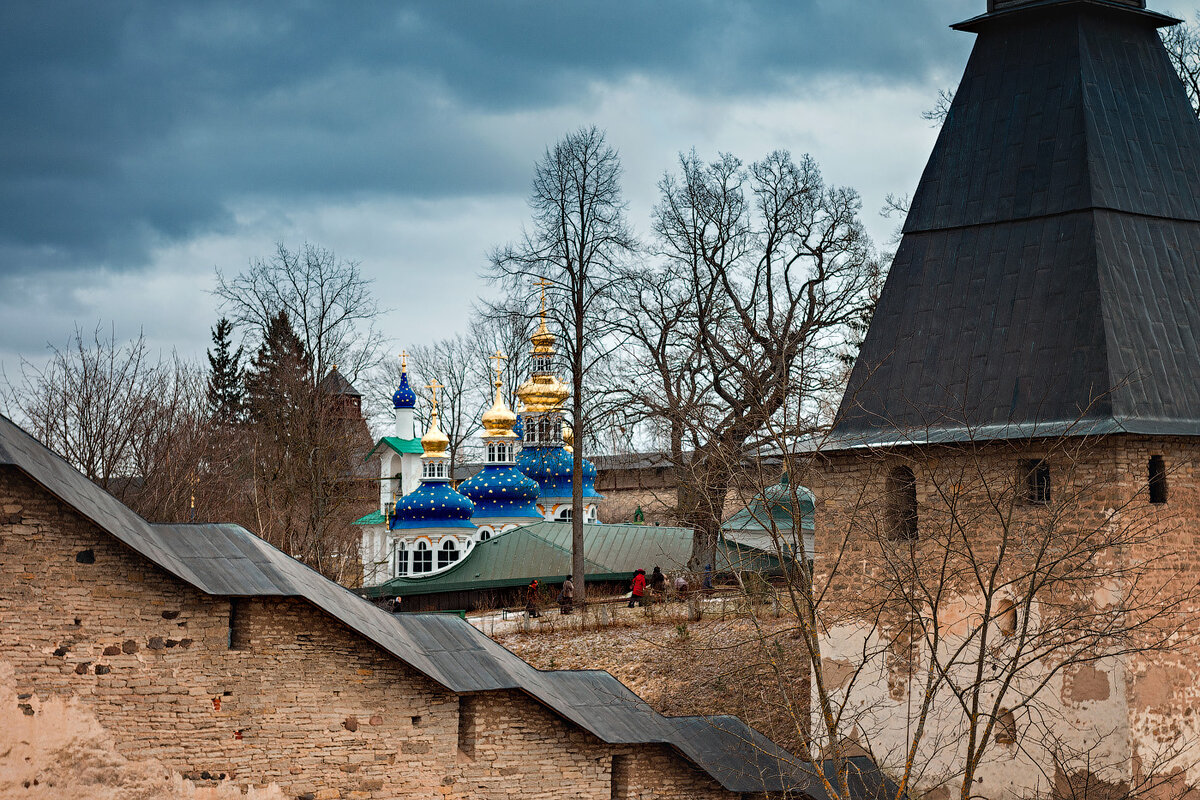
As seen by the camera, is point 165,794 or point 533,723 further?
point 533,723


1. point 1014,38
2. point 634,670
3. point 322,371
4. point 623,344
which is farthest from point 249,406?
point 1014,38

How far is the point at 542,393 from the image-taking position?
39.3m

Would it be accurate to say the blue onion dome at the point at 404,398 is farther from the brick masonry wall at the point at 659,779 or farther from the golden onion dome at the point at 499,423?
the brick masonry wall at the point at 659,779

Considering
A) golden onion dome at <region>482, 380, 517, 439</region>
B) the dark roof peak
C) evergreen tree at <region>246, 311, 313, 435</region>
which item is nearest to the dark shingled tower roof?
the dark roof peak

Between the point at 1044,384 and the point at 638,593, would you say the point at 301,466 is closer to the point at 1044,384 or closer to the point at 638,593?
the point at 638,593

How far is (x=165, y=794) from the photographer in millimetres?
10391

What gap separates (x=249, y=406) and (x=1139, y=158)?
34.2 meters

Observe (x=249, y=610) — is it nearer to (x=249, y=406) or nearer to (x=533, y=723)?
(x=533, y=723)

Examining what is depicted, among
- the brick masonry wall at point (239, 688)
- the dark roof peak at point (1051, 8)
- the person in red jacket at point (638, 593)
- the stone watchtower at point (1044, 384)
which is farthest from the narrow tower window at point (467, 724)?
the person in red jacket at point (638, 593)

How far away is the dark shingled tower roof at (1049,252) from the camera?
47.9ft

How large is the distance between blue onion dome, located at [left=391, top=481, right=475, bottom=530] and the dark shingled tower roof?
20.4 meters

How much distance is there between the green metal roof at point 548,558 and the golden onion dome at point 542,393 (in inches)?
371

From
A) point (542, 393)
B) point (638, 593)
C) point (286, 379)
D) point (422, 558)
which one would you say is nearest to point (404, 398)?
point (542, 393)

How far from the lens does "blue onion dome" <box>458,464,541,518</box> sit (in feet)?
122
